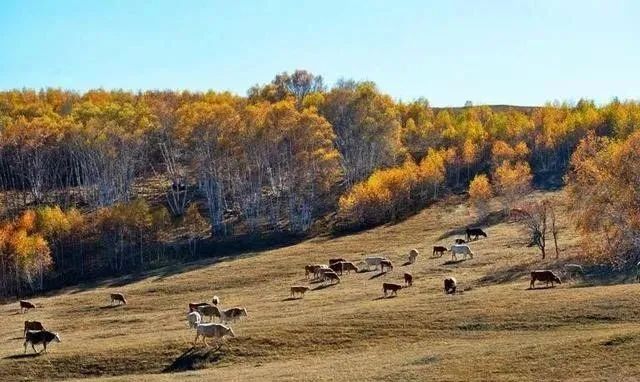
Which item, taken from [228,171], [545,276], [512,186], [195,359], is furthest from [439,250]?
[228,171]

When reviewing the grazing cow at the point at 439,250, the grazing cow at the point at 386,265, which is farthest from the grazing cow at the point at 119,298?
the grazing cow at the point at 439,250

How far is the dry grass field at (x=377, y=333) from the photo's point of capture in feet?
96.5

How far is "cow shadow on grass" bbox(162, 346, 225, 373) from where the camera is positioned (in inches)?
1441

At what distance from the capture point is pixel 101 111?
11700cm

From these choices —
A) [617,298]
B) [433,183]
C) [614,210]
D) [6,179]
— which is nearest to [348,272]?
[614,210]

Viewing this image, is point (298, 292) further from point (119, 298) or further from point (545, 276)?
point (545, 276)

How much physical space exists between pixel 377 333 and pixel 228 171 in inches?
2666

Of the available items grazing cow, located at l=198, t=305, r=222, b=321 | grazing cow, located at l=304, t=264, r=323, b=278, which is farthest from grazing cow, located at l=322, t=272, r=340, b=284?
grazing cow, located at l=198, t=305, r=222, b=321

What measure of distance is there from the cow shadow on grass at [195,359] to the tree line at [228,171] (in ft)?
166

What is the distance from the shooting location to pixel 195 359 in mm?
37312

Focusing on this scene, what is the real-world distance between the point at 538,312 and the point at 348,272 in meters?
29.8

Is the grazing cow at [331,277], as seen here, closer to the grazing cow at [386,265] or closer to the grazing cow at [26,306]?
the grazing cow at [386,265]

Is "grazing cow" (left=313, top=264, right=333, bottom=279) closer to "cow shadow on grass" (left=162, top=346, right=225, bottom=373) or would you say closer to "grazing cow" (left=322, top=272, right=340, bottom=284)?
"grazing cow" (left=322, top=272, right=340, bottom=284)

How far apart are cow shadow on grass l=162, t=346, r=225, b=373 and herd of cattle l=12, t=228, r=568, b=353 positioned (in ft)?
3.20
